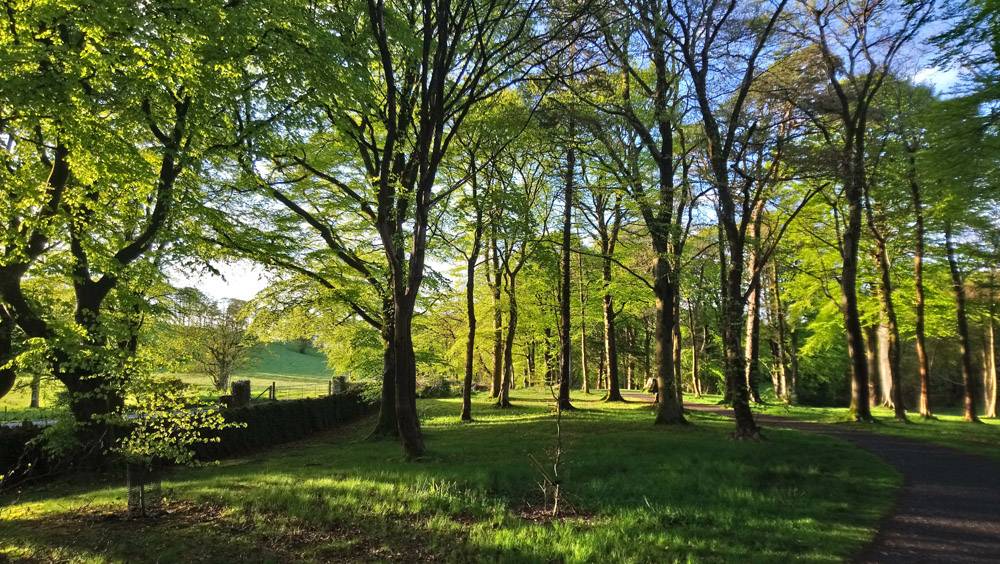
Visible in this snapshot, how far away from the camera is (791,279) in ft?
88.5

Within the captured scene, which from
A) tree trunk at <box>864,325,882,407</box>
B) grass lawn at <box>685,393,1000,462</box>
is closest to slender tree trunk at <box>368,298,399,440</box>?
grass lawn at <box>685,393,1000,462</box>

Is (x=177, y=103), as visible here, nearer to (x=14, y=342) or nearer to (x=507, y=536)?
(x=14, y=342)

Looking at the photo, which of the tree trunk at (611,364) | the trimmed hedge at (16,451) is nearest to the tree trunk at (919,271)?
the tree trunk at (611,364)

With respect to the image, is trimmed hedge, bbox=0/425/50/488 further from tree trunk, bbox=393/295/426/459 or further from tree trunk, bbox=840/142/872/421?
tree trunk, bbox=840/142/872/421

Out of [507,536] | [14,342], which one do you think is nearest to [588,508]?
[507,536]

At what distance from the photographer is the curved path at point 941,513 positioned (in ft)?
15.4

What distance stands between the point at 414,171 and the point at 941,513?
1136 centimetres

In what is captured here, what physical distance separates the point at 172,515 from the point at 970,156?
16173 millimetres

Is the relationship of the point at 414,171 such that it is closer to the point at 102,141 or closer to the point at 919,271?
the point at 102,141

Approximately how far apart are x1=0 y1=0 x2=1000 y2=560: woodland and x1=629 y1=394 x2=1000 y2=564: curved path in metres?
3.14

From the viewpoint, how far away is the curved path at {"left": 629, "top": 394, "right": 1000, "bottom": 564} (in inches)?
185

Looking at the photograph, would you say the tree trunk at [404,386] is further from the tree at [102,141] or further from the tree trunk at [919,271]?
the tree trunk at [919,271]

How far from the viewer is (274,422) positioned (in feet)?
52.3

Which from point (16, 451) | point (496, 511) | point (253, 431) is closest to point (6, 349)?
point (16, 451)
